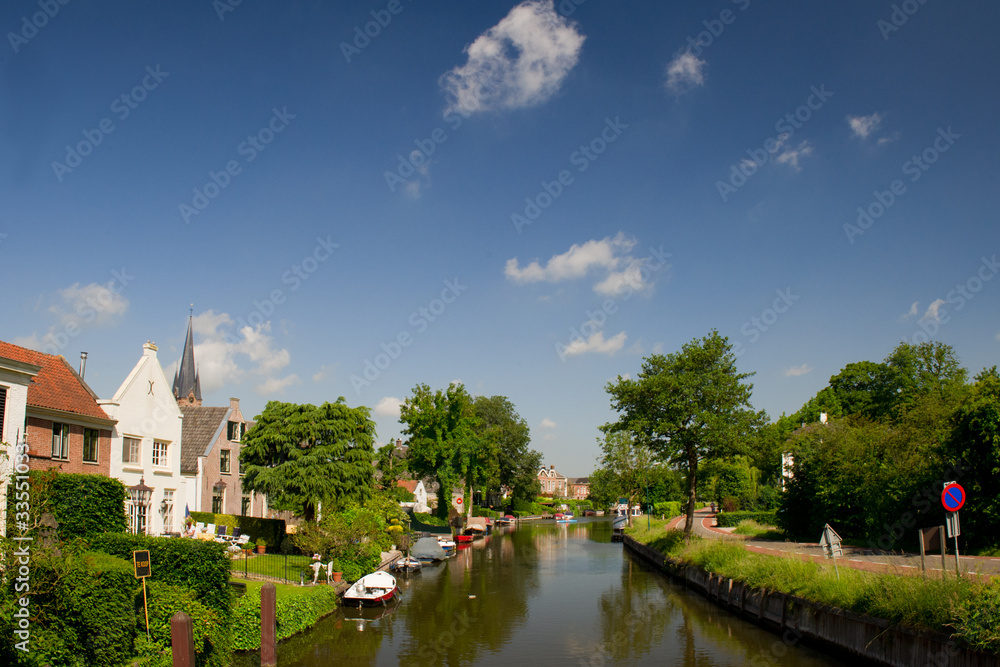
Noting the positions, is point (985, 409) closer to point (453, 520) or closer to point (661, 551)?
point (661, 551)

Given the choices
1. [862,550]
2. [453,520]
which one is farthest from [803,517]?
[453,520]

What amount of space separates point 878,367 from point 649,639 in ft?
228

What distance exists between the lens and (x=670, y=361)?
42.8 meters

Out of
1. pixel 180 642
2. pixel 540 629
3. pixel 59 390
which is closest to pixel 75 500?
pixel 180 642

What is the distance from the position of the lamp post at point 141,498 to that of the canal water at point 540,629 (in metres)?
11.2

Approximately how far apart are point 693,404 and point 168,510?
30.2 meters

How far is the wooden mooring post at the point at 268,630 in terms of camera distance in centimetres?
1931

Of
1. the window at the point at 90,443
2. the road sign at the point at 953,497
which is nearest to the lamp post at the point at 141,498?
the window at the point at 90,443

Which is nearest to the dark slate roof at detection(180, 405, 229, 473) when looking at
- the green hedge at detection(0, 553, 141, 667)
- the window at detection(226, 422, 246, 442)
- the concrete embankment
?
the window at detection(226, 422, 246, 442)

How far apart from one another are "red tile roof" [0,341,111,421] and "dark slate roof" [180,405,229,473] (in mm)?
13127

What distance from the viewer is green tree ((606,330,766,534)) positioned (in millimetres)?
40750

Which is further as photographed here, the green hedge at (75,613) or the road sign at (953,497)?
the road sign at (953,497)

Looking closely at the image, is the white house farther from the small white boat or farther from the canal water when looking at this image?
the canal water

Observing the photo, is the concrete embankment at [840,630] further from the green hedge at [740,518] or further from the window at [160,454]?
the window at [160,454]
